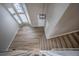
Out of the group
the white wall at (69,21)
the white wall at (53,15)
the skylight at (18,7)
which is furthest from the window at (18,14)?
the white wall at (69,21)

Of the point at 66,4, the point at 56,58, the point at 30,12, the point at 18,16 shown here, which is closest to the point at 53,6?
the point at 66,4

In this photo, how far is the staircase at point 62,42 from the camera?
5.51 ft

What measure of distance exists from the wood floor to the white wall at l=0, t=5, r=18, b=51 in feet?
0.20

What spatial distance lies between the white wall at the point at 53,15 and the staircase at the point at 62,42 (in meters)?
0.09

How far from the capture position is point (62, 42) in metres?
1.71

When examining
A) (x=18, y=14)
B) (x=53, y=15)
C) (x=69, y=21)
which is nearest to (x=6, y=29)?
(x=18, y=14)

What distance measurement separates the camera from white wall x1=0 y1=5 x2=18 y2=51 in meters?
1.69

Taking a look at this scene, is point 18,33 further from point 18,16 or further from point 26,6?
point 26,6

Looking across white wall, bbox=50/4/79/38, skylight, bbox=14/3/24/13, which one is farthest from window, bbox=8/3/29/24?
white wall, bbox=50/4/79/38

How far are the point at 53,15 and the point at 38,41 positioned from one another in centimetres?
35

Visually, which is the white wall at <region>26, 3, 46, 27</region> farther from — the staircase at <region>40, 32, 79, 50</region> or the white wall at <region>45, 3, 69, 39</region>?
the staircase at <region>40, 32, 79, 50</region>

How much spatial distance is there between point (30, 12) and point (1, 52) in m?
0.56

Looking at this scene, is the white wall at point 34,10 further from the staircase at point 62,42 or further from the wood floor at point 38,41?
the staircase at point 62,42

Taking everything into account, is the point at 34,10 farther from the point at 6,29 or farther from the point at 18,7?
the point at 6,29
